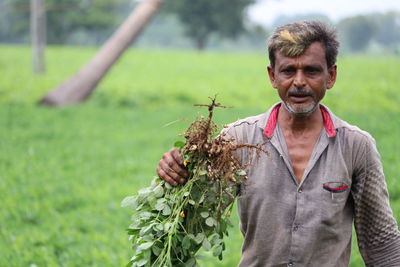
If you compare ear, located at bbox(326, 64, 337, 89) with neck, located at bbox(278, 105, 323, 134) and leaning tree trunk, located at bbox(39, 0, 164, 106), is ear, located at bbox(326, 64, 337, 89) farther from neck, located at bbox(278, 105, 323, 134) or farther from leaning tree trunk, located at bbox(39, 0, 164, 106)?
leaning tree trunk, located at bbox(39, 0, 164, 106)

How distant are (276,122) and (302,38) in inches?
15.2

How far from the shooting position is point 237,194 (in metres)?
2.47

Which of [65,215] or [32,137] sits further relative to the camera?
[32,137]

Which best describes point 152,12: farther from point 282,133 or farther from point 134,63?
point 282,133

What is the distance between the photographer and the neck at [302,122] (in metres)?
2.44

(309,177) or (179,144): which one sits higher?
(179,144)

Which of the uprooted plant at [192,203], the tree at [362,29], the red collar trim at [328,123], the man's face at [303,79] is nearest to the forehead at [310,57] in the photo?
the man's face at [303,79]

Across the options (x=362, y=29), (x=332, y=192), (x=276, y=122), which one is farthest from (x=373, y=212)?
(x=362, y=29)

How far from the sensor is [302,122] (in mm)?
2445

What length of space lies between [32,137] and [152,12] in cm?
599

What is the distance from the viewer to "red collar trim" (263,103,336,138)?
239cm

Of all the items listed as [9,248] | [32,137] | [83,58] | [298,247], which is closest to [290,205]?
[298,247]

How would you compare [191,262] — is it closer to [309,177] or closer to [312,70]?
[309,177]

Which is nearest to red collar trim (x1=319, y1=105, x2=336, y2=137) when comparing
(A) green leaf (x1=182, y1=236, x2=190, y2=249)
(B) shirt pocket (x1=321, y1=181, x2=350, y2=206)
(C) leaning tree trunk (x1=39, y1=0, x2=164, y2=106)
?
(B) shirt pocket (x1=321, y1=181, x2=350, y2=206)
